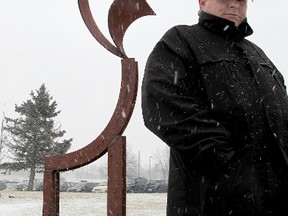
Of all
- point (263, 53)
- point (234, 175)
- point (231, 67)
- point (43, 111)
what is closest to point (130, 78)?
point (263, 53)

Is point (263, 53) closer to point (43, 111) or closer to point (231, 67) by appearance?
point (231, 67)

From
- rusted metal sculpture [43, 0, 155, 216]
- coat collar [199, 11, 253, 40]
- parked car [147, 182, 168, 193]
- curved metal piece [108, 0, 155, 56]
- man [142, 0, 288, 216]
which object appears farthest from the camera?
parked car [147, 182, 168, 193]

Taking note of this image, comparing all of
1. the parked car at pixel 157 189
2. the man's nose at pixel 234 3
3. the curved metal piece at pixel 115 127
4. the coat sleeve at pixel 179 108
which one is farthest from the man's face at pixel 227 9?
the parked car at pixel 157 189

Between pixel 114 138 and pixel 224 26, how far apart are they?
959mm

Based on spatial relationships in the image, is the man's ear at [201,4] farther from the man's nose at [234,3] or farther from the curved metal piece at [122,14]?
the curved metal piece at [122,14]

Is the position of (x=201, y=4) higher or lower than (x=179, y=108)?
higher

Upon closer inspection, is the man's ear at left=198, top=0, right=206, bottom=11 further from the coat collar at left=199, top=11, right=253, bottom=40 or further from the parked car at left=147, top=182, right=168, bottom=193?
the parked car at left=147, top=182, right=168, bottom=193

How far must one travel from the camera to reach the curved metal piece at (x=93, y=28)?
7.97 ft

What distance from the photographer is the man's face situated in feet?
5.03

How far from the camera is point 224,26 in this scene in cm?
152

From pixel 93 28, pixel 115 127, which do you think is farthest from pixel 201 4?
pixel 93 28

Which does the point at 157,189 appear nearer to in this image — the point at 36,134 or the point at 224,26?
the point at 36,134

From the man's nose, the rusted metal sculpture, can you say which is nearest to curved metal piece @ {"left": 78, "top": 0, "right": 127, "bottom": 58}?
the rusted metal sculpture

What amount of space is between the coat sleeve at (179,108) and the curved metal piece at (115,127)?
32.8 inches
